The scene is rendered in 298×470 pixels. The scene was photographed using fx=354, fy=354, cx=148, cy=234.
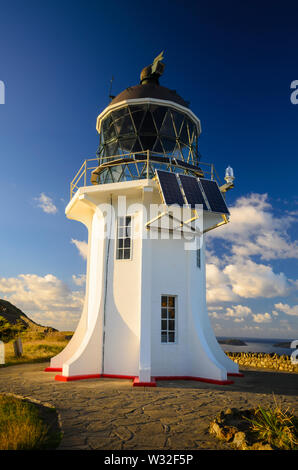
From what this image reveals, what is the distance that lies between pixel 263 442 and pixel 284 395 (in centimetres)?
557

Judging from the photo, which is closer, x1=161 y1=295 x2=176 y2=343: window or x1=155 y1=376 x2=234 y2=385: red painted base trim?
x1=155 y1=376 x2=234 y2=385: red painted base trim

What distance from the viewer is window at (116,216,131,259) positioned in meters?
13.8

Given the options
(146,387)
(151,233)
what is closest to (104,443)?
(146,387)

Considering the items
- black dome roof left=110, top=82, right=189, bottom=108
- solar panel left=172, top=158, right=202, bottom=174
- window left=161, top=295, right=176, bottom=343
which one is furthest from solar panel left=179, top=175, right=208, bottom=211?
black dome roof left=110, top=82, right=189, bottom=108

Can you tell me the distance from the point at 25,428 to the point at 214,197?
30.0ft

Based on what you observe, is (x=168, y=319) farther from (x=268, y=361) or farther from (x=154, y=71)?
(x=154, y=71)

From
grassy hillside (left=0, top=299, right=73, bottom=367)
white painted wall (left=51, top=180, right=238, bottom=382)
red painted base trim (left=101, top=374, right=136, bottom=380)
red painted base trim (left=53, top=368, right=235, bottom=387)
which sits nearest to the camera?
red painted base trim (left=53, top=368, right=235, bottom=387)

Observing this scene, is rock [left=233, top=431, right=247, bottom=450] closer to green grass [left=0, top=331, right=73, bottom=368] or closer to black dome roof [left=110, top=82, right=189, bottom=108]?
black dome roof [left=110, top=82, right=189, bottom=108]

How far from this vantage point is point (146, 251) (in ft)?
43.2

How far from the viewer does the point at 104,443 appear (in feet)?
19.1

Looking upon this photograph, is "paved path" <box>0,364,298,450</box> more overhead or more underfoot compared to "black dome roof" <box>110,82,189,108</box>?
more underfoot

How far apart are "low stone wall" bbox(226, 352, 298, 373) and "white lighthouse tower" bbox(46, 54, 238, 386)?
3796 millimetres

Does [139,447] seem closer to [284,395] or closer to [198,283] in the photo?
[284,395]

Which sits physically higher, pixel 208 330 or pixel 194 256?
pixel 194 256
